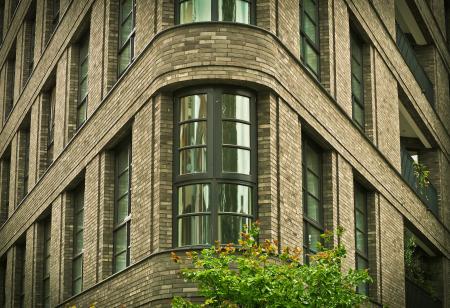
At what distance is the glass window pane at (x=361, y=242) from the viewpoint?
88.7 feet

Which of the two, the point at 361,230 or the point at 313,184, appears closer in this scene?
the point at 313,184

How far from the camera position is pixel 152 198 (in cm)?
2114

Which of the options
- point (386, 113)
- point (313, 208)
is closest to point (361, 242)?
point (313, 208)

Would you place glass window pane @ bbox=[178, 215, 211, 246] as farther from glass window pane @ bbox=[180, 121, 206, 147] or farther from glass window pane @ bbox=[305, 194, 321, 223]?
glass window pane @ bbox=[305, 194, 321, 223]

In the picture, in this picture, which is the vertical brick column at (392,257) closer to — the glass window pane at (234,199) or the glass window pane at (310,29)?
the glass window pane at (310,29)

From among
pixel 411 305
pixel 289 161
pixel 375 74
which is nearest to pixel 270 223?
pixel 289 161

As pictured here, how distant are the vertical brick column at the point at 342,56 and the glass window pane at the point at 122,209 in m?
5.28

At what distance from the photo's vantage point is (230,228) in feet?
67.3

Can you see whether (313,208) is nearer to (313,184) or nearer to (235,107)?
(313,184)

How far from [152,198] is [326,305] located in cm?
508

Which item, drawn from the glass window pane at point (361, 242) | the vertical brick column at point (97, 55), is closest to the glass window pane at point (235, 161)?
the vertical brick column at point (97, 55)

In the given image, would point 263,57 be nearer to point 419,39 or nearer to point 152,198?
point 152,198

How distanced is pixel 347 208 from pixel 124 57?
→ 19.6ft

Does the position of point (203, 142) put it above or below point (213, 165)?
above
